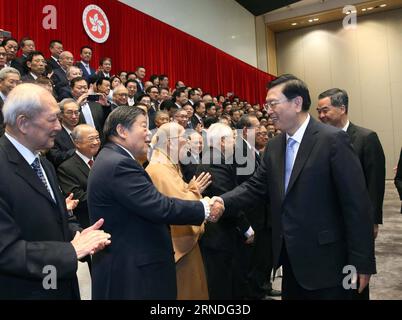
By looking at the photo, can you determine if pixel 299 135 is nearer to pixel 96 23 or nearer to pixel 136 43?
pixel 96 23

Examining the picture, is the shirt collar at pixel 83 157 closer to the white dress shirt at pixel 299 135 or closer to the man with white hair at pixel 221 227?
the man with white hair at pixel 221 227

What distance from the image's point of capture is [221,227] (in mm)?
2514

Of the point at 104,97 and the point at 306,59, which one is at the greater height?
the point at 306,59

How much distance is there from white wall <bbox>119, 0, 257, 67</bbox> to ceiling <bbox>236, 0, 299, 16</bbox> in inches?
6.6

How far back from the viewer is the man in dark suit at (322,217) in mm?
1655

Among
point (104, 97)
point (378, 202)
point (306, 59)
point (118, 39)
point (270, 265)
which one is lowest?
point (270, 265)

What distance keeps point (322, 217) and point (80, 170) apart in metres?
1.79

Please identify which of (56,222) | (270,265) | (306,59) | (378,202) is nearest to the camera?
(56,222)

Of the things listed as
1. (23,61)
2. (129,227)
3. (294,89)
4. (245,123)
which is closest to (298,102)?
(294,89)

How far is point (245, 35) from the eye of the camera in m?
12.5

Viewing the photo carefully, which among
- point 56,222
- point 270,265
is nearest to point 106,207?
point 56,222

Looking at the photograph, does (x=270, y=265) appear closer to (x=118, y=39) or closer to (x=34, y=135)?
(x=34, y=135)

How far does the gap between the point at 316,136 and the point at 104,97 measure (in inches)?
139

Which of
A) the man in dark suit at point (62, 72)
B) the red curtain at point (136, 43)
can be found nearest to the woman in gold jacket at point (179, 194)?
the man in dark suit at point (62, 72)
